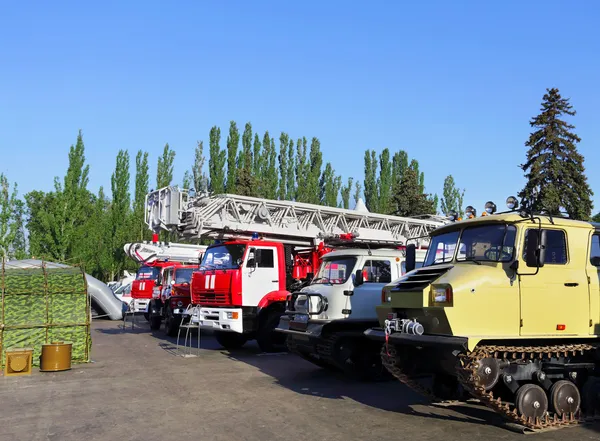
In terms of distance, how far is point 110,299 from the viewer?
87.8 feet

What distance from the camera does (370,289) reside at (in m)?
11.0

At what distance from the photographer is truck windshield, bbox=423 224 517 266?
7484 millimetres

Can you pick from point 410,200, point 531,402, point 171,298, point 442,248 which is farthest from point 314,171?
point 531,402

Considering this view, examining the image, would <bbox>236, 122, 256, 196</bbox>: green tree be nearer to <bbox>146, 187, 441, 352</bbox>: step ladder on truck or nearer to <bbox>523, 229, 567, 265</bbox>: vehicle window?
<bbox>146, 187, 441, 352</bbox>: step ladder on truck

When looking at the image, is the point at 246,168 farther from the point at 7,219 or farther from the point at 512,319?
the point at 512,319

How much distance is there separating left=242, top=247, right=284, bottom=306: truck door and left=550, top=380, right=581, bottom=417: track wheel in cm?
799

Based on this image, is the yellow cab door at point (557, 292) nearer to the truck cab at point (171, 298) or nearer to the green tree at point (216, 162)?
the truck cab at point (171, 298)

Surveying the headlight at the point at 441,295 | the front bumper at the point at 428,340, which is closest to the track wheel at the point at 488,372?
the front bumper at the point at 428,340

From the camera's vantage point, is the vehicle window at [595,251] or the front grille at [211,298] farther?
the front grille at [211,298]

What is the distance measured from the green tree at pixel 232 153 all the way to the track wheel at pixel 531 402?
133 ft

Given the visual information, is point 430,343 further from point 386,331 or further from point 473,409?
point 473,409

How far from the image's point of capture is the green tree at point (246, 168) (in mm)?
45031

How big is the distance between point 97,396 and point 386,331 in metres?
5.03

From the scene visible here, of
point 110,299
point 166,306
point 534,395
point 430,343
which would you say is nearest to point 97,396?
point 430,343
